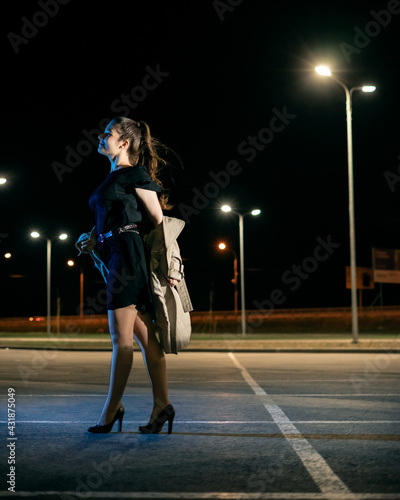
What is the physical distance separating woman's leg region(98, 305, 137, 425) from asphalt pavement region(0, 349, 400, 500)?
22 cm

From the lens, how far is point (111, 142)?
622cm

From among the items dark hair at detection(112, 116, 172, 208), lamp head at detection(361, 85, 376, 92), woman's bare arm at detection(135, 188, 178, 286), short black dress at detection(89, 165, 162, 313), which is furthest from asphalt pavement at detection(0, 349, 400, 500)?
lamp head at detection(361, 85, 376, 92)

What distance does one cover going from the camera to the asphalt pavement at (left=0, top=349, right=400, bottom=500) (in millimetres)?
4176

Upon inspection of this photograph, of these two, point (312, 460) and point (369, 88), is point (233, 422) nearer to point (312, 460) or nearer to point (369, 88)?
point (312, 460)

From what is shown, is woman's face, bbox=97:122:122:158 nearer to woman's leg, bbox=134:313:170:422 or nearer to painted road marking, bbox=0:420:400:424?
woman's leg, bbox=134:313:170:422

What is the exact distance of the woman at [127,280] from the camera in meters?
5.80

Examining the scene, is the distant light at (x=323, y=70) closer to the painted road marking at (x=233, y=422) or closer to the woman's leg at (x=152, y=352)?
the painted road marking at (x=233, y=422)

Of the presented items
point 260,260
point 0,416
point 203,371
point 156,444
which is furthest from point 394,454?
point 260,260

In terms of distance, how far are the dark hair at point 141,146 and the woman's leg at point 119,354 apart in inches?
40.7

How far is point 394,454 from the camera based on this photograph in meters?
5.11

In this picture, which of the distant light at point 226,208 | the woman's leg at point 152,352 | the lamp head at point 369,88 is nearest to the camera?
the woman's leg at point 152,352

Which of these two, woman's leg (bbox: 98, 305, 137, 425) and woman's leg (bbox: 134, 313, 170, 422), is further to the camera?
woman's leg (bbox: 134, 313, 170, 422)

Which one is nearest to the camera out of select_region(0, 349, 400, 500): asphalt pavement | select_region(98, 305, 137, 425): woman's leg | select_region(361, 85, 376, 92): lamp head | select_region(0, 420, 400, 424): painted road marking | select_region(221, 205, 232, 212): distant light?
select_region(0, 349, 400, 500): asphalt pavement

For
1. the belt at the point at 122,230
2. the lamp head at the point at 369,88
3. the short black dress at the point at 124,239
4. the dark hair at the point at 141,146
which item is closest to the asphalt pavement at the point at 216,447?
the short black dress at the point at 124,239
